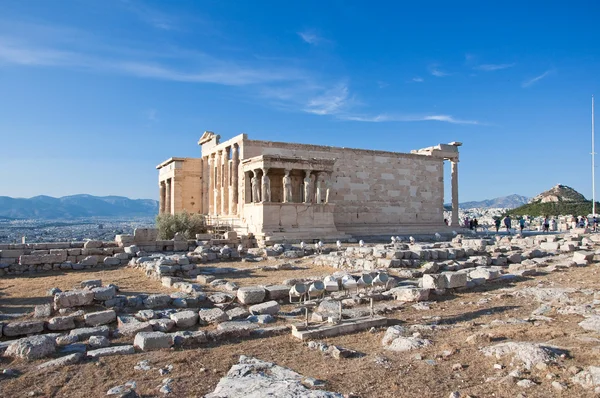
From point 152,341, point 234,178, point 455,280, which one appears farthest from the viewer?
point 234,178

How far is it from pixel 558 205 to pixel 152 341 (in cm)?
6918

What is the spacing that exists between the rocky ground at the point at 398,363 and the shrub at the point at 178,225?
16636 millimetres

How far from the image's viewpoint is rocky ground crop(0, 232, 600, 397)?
476 centimetres

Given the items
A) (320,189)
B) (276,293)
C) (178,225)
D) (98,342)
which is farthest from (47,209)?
(98,342)

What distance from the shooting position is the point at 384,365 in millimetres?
5441

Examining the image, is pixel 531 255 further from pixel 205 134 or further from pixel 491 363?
pixel 205 134

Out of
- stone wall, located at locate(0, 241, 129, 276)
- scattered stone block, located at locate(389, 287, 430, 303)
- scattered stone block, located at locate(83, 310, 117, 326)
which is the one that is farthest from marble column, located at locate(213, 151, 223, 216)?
scattered stone block, located at locate(83, 310, 117, 326)

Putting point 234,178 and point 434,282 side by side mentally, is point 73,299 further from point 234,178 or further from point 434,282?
point 234,178

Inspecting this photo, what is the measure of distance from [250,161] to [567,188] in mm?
72909

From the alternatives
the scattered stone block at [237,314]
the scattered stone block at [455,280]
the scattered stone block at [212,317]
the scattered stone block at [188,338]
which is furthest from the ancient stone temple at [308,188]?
the scattered stone block at [188,338]

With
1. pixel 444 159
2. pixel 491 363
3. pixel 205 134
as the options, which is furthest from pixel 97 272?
pixel 444 159

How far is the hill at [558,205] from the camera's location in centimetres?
6166

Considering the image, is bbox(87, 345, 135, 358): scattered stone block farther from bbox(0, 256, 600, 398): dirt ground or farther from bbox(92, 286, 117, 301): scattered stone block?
bbox(92, 286, 117, 301): scattered stone block

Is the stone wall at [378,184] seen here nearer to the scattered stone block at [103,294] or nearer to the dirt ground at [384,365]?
the scattered stone block at [103,294]
